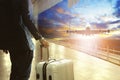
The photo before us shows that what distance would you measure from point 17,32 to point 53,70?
3.62 feet

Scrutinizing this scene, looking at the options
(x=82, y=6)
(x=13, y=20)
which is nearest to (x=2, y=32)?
(x=13, y=20)

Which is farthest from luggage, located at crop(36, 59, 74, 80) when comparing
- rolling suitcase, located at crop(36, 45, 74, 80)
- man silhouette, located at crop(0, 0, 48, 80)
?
man silhouette, located at crop(0, 0, 48, 80)

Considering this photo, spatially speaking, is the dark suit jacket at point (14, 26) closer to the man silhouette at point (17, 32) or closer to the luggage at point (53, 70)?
the man silhouette at point (17, 32)

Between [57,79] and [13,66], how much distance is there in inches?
42.2

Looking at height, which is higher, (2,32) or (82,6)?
(82,6)

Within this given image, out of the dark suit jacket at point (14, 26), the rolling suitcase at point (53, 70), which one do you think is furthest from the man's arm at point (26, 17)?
the rolling suitcase at point (53, 70)

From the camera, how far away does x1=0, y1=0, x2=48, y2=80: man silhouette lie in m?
2.00

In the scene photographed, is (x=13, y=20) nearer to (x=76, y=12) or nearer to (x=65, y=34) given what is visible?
(x=76, y=12)

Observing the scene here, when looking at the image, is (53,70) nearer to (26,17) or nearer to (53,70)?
(53,70)

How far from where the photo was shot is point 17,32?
201 centimetres

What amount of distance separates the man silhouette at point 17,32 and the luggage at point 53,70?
38.4 inches

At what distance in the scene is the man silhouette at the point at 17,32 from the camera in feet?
6.55

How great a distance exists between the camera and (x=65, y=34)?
10359mm

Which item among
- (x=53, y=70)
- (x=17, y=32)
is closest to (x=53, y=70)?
(x=53, y=70)
